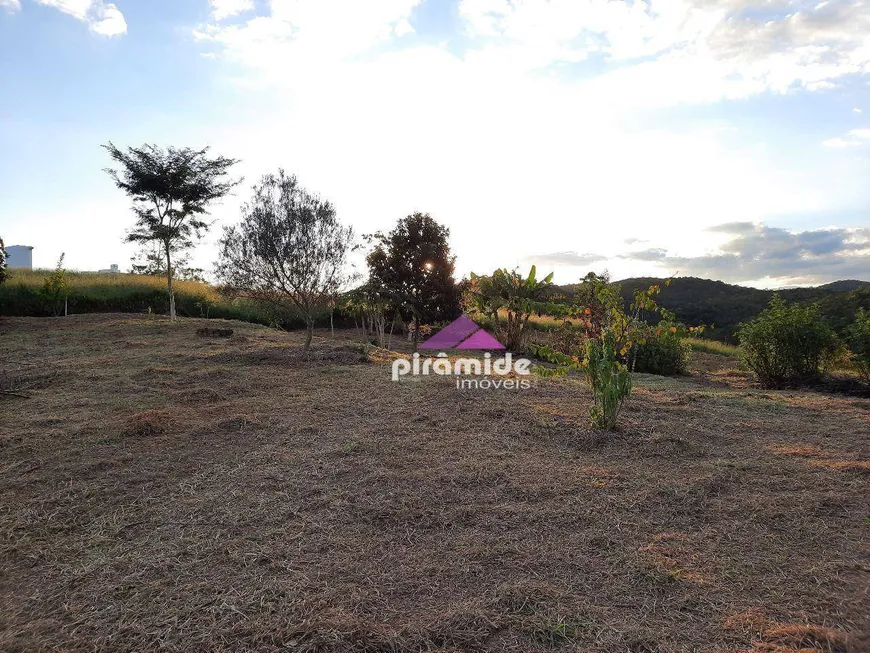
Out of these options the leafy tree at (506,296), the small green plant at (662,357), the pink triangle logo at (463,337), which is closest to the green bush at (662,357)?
the small green plant at (662,357)

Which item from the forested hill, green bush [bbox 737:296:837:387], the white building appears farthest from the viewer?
the white building

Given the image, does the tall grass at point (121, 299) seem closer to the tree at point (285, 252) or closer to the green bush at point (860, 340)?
the tree at point (285, 252)

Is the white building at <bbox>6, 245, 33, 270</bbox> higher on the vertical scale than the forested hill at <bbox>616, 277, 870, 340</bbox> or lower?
higher

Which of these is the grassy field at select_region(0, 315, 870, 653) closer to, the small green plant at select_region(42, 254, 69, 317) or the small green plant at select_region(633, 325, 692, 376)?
the small green plant at select_region(633, 325, 692, 376)

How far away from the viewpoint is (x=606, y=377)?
5.05 meters

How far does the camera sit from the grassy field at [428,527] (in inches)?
91.8

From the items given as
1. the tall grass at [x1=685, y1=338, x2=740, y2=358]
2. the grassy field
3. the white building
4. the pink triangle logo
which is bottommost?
the grassy field

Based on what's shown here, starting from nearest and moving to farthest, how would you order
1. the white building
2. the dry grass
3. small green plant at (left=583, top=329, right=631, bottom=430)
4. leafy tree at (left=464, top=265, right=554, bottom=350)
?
→ small green plant at (left=583, top=329, right=631, bottom=430) < leafy tree at (left=464, top=265, right=554, bottom=350) < the dry grass < the white building

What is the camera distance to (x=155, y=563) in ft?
9.50

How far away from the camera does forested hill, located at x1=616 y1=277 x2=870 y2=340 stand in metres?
25.6

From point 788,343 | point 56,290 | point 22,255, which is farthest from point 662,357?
point 22,255

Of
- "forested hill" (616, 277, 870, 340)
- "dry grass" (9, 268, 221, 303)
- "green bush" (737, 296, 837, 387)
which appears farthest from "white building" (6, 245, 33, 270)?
"green bush" (737, 296, 837, 387)

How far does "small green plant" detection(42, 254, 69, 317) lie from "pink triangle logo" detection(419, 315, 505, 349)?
42.4ft

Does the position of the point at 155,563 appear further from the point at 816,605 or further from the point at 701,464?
the point at 701,464
